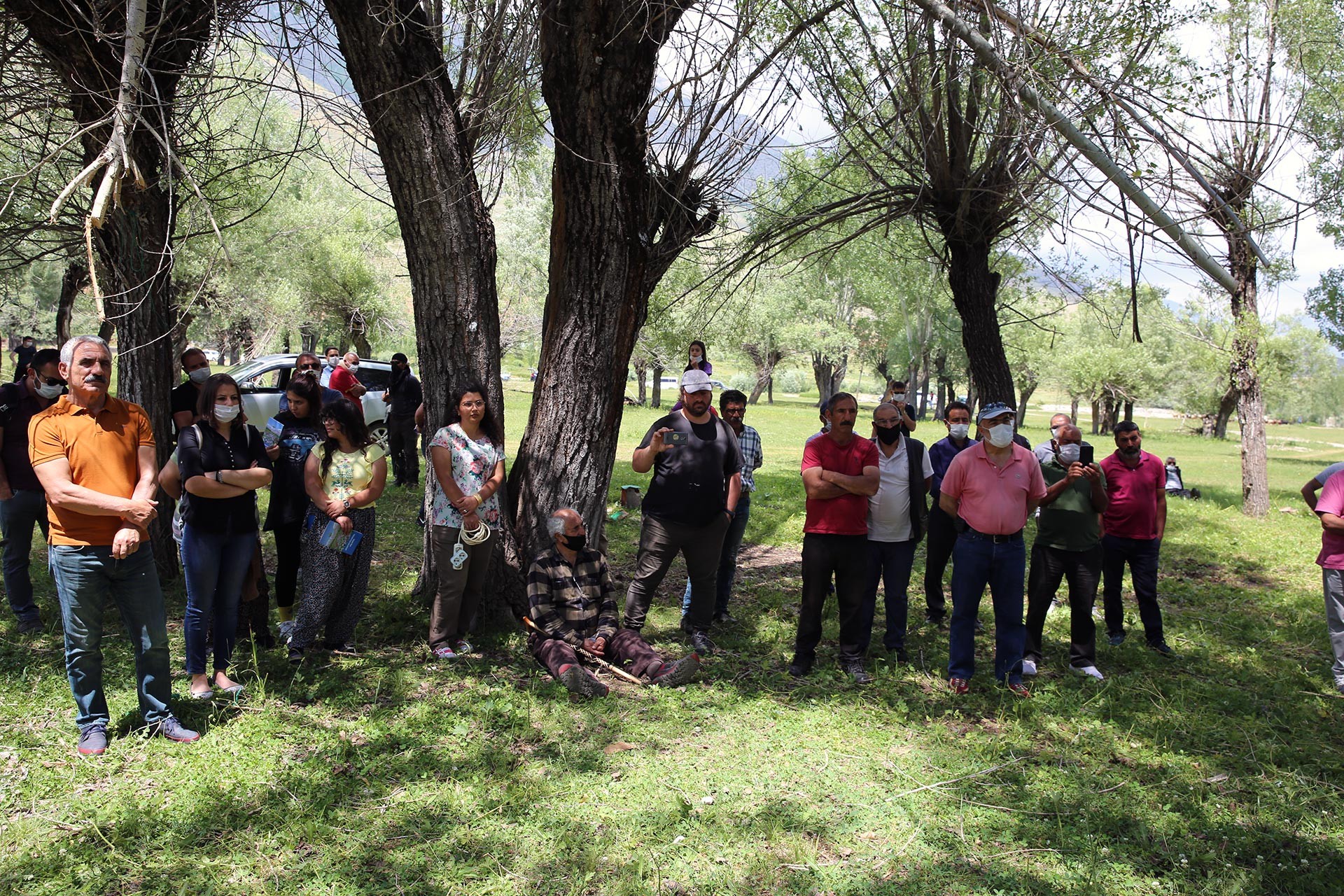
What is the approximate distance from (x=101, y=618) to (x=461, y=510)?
1966mm

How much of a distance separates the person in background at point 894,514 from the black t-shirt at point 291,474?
11.7ft

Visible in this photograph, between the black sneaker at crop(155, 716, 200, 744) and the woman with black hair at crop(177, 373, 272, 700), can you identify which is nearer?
the black sneaker at crop(155, 716, 200, 744)

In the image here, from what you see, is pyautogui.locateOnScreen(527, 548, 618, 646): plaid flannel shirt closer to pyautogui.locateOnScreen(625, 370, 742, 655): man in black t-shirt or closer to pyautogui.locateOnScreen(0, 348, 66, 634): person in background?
pyautogui.locateOnScreen(625, 370, 742, 655): man in black t-shirt

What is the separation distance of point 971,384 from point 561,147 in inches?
241

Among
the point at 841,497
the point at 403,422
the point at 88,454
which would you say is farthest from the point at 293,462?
the point at 403,422

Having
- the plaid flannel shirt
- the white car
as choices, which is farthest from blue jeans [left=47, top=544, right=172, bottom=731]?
the white car

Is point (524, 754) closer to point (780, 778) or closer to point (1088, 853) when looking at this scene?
point (780, 778)

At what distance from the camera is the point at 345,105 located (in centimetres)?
583

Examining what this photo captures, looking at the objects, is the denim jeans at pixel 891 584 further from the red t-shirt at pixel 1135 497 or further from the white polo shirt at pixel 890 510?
the red t-shirt at pixel 1135 497

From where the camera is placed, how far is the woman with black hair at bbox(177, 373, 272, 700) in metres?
4.57

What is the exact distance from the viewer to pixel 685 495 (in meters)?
5.75

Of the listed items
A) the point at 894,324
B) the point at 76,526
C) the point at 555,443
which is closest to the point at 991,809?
the point at 555,443

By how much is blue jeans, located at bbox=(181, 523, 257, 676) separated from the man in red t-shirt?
3.28 m

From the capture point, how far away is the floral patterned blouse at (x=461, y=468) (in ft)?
18.0
